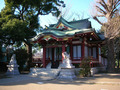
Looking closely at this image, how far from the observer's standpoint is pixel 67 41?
1427 cm

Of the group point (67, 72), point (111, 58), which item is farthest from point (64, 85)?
point (111, 58)

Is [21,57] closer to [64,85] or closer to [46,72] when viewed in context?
[46,72]

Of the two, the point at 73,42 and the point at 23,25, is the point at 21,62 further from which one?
the point at 73,42

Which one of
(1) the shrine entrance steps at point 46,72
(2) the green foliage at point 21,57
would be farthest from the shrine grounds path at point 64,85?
(2) the green foliage at point 21,57

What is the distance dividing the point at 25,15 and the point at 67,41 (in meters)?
9.73

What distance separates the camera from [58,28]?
56.8ft

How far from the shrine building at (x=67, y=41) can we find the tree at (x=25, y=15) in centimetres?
279

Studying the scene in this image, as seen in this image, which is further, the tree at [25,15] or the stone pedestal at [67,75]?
the tree at [25,15]

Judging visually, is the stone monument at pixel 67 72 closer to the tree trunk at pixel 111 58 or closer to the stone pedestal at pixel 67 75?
the stone pedestal at pixel 67 75

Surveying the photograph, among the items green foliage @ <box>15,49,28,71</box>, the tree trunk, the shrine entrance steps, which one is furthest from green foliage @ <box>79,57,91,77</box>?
green foliage @ <box>15,49,28,71</box>

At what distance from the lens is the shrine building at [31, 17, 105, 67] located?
14128 millimetres

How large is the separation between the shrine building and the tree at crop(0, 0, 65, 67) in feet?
9.15

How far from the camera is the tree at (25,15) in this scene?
1638 centimetres

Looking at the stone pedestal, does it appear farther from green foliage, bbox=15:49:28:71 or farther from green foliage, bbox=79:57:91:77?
green foliage, bbox=15:49:28:71
